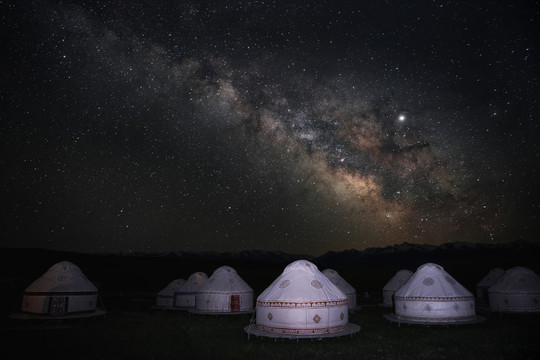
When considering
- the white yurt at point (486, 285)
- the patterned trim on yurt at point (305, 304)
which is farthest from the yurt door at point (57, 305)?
the white yurt at point (486, 285)

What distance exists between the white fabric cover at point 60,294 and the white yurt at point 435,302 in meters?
21.5

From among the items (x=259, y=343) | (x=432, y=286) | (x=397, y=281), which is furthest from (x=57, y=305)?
(x=397, y=281)

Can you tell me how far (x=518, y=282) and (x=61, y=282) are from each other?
106 feet

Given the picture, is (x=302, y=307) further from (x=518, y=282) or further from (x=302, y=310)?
(x=518, y=282)

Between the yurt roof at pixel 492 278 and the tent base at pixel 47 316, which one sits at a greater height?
the yurt roof at pixel 492 278

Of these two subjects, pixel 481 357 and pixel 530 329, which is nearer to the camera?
pixel 481 357

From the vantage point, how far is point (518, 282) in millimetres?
24453

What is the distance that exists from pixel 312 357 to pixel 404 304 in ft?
35.5

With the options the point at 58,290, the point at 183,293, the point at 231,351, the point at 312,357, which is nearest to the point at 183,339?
the point at 231,351

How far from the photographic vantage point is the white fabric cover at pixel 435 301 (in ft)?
66.2

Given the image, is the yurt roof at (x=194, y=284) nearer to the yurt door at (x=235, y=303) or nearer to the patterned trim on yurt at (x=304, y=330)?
the yurt door at (x=235, y=303)

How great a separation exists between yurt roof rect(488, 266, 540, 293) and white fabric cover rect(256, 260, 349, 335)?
14.3 meters

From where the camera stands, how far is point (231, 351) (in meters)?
14.4

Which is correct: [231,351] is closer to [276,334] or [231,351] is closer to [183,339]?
[276,334]
